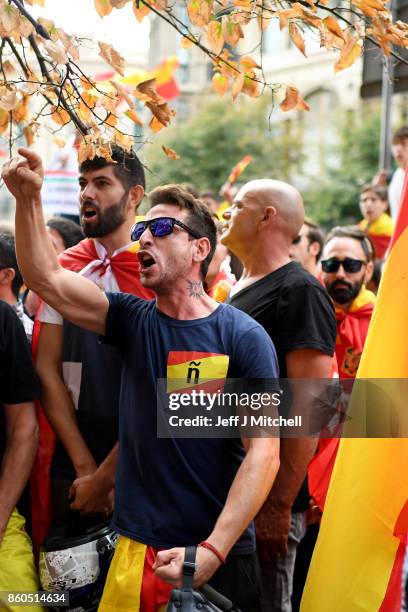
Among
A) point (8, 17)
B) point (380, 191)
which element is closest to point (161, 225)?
point (8, 17)

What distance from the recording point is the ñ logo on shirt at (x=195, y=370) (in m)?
3.41

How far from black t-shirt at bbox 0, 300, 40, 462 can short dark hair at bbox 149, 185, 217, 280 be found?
79 cm

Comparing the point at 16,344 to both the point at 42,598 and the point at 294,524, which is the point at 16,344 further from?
the point at 294,524

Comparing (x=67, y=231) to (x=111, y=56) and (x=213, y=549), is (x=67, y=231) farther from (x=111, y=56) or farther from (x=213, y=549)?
(x=213, y=549)

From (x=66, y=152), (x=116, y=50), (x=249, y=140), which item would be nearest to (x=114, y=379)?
(x=116, y=50)

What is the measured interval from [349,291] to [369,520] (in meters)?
2.13

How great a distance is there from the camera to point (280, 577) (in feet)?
14.1

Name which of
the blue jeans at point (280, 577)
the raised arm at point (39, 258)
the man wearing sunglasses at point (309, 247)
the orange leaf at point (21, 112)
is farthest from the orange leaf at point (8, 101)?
the man wearing sunglasses at point (309, 247)

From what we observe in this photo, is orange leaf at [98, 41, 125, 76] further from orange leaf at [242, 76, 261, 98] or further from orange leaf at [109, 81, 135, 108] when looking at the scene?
orange leaf at [242, 76, 261, 98]

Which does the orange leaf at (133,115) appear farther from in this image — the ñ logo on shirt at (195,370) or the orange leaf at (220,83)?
the ñ logo on shirt at (195,370)

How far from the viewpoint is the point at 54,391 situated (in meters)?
4.18

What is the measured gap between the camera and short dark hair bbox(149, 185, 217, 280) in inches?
145

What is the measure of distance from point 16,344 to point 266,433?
47.9 inches

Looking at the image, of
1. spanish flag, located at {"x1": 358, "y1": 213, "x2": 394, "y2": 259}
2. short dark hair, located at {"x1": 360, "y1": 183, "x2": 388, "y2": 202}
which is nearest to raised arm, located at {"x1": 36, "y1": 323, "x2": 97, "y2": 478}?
spanish flag, located at {"x1": 358, "y1": 213, "x2": 394, "y2": 259}
